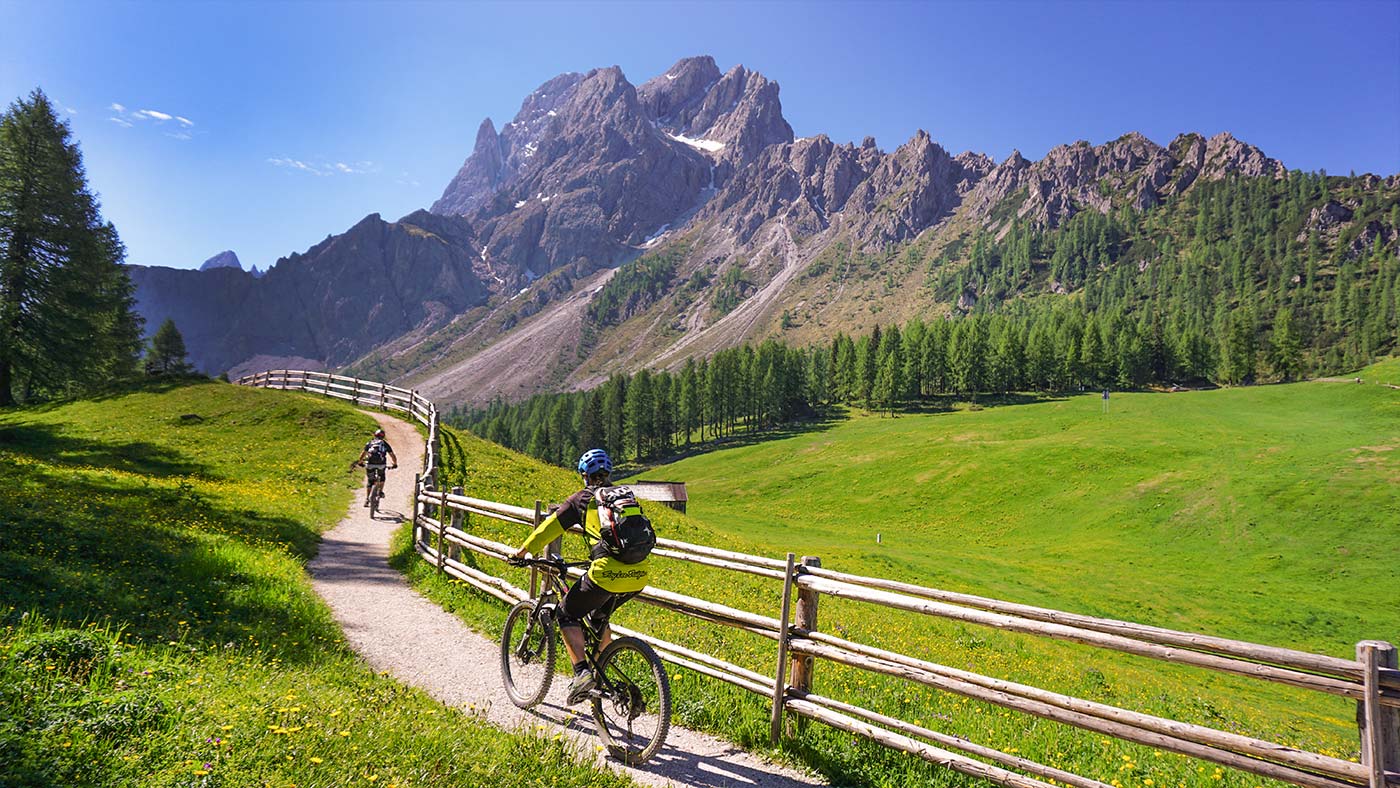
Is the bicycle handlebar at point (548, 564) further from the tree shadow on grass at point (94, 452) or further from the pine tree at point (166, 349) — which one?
the pine tree at point (166, 349)

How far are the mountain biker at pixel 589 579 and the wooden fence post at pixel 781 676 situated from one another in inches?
77.3

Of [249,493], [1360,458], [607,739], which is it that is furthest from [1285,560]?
[249,493]

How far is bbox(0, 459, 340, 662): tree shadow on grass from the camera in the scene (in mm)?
8109

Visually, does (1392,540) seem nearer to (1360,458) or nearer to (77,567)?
(1360,458)

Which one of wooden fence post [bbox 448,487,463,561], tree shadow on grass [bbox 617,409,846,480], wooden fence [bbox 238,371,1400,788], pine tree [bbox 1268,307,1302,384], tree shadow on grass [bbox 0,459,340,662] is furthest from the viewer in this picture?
pine tree [bbox 1268,307,1302,384]

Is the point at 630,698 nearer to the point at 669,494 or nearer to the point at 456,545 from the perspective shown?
the point at 456,545

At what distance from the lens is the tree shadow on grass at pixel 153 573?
811cm

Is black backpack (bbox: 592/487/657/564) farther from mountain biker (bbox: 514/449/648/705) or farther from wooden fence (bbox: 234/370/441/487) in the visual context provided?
wooden fence (bbox: 234/370/441/487)

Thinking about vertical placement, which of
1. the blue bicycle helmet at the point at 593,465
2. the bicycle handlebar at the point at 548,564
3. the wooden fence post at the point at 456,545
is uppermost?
the blue bicycle helmet at the point at 593,465

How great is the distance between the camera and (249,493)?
21594mm

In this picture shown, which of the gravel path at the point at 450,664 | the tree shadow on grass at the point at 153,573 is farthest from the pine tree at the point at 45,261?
the gravel path at the point at 450,664

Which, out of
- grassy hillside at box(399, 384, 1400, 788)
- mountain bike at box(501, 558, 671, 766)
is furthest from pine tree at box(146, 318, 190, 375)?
mountain bike at box(501, 558, 671, 766)

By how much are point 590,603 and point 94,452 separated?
103 feet

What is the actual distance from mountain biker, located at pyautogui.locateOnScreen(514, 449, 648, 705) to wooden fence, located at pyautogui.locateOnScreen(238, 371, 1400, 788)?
1.84 m
